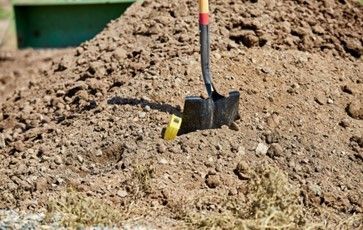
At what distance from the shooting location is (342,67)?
543 centimetres

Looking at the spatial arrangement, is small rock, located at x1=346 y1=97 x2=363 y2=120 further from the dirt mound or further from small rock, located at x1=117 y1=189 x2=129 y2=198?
the dirt mound

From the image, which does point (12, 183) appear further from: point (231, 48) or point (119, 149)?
point (231, 48)

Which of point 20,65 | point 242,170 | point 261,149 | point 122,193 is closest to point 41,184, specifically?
point 122,193

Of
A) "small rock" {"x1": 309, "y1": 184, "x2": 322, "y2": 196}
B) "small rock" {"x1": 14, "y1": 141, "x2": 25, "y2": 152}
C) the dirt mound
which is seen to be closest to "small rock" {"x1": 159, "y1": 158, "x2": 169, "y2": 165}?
"small rock" {"x1": 309, "y1": 184, "x2": 322, "y2": 196}

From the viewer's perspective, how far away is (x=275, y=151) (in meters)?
4.64

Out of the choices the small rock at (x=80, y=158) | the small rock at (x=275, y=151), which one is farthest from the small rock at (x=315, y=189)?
the small rock at (x=80, y=158)

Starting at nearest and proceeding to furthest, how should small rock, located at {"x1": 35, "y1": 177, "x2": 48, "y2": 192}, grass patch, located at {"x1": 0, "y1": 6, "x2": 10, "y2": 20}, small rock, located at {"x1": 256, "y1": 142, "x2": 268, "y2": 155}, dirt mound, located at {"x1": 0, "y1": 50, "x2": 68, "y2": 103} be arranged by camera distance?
small rock, located at {"x1": 35, "y1": 177, "x2": 48, "y2": 192}, small rock, located at {"x1": 256, "y1": 142, "x2": 268, "y2": 155}, dirt mound, located at {"x1": 0, "y1": 50, "x2": 68, "y2": 103}, grass patch, located at {"x1": 0, "y1": 6, "x2": 10, "y2": 20}

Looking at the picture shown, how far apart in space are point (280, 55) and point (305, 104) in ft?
1.60

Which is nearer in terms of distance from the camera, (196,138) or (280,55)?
(196,138)

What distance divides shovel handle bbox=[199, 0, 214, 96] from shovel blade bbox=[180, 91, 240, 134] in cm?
11

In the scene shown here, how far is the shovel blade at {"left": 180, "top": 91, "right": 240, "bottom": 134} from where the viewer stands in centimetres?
472

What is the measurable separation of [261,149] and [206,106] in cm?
40

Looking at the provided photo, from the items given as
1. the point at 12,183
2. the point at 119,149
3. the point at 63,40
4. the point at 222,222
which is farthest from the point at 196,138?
the point at 63,40

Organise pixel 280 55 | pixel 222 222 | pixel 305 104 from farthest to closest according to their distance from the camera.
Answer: pixel 280 55 → pixel 305 104 → pixel 222 222
